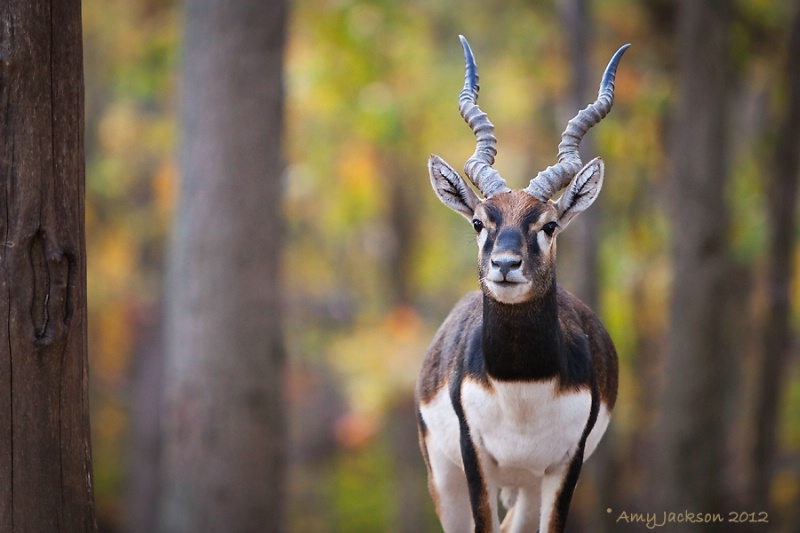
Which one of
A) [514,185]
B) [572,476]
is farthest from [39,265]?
[514,185]

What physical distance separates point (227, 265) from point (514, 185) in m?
8.79

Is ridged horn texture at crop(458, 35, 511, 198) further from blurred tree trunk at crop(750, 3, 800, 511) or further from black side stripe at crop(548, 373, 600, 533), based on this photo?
blurred tree trunk at crop(750, 3, 800, 511)

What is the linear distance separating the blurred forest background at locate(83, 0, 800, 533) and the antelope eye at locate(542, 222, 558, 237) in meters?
6.10

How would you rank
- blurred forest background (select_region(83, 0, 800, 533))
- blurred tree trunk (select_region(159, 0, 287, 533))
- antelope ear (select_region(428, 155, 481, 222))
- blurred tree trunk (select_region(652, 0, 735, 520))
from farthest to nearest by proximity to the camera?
blurred forest background (select_region(83, 0, 800, 533))
blurred tree trunk (select_region(652, 0, 735, 520))
blurred tree trunk (select_region(159, 0, 287, 533))
antelope ear (select_region(428, 155, 481, 222))

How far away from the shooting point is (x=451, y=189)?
3811 millimetres

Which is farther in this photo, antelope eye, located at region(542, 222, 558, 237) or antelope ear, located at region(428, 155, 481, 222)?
antelope ear, located at region(428, 155, 481, 222)

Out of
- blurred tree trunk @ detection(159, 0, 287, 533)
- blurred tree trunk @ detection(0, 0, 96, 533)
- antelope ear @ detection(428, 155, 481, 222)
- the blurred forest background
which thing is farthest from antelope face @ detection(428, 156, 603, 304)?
the blurred forest background

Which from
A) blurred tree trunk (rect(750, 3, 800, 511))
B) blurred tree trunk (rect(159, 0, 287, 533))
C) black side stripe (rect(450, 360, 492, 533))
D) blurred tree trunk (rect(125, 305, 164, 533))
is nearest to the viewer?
black side stripe (rect(450, 360, 492, 533))

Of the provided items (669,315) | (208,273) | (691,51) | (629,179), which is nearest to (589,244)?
(669,315)

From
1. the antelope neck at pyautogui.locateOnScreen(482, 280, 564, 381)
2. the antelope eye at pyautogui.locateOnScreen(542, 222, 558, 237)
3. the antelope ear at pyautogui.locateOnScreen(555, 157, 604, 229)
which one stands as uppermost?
the antelope ear at pyautogui.locateOnScreen(555, 157, 604, 229)

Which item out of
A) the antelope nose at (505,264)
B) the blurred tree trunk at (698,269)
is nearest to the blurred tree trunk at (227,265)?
the blurred tree trunk at (698,269)

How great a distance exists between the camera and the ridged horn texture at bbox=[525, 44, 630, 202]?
359 centimetres

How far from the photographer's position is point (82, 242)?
397 cm

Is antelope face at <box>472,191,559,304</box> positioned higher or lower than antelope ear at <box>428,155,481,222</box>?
lower
